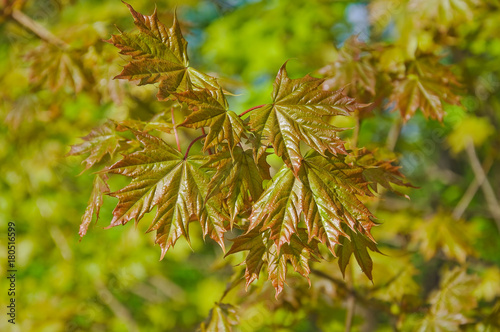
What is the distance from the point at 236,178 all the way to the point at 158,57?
41 centimetres

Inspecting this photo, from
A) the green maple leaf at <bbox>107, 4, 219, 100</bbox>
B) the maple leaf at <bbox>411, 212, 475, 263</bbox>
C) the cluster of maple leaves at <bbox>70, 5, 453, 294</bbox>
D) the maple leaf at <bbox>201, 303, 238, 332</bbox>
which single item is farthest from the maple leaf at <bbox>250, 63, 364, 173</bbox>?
the maple leaf at <bbox>411, 212, 475, 263</bbox>

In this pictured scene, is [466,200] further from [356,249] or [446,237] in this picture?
[356,249]

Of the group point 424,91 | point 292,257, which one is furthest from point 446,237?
point 292,257

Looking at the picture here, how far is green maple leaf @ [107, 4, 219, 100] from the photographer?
3.75 ft

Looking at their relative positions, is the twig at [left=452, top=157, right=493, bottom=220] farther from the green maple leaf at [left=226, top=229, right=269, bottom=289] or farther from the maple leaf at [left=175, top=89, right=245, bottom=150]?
the maple leaf at [left=175, top=89, right=245, bottom=150]

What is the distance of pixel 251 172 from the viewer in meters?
1.11

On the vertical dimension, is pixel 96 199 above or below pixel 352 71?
below

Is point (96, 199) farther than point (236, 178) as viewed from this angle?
Yes

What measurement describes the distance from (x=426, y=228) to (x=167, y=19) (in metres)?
2.16

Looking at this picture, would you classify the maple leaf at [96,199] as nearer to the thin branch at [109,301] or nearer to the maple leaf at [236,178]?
the maple leaf at [236,178]

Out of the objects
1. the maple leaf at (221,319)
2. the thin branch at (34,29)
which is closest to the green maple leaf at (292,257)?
the maple leaf at (221,319)

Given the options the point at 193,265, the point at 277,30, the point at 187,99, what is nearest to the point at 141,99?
the point at 277,30

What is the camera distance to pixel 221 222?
112 cm

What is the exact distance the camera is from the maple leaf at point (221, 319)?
1.44 meters
